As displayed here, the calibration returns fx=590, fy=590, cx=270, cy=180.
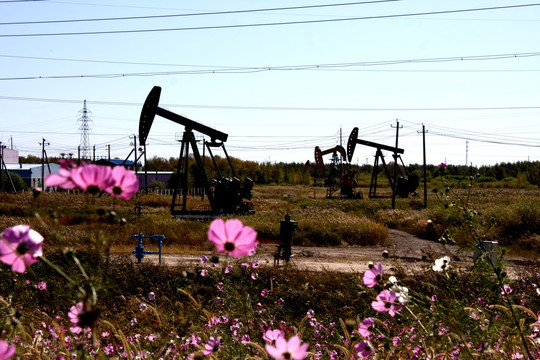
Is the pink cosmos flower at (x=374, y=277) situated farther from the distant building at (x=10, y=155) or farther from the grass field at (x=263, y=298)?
the distant building at (x=10, y=155)

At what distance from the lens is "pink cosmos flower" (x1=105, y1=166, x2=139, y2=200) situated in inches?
55.2

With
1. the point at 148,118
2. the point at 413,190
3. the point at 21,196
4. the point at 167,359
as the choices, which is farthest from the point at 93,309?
the point at 413,190

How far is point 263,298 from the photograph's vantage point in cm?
817

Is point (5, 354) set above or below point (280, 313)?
above

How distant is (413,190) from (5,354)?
4366 cm

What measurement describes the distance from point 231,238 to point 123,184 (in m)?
0.30

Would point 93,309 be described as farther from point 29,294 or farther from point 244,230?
point 29,294

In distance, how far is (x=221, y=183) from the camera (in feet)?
83.4

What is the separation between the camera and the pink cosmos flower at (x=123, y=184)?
4.60ft

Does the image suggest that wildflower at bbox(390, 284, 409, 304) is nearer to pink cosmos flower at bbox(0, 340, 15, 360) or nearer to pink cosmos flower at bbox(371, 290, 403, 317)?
pink cosmos flower at bbox(371, 290, 403, 317)

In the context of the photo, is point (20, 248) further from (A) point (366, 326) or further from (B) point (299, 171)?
(B) point (299, 171)

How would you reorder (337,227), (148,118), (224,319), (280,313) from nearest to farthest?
(224,319) → (280,313) → (337,227) → (148,118)

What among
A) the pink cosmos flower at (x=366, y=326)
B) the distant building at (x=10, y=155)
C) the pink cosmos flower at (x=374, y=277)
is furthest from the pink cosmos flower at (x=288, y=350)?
the distant building at (x=10, y=155)

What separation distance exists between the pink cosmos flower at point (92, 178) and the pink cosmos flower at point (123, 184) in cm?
2
